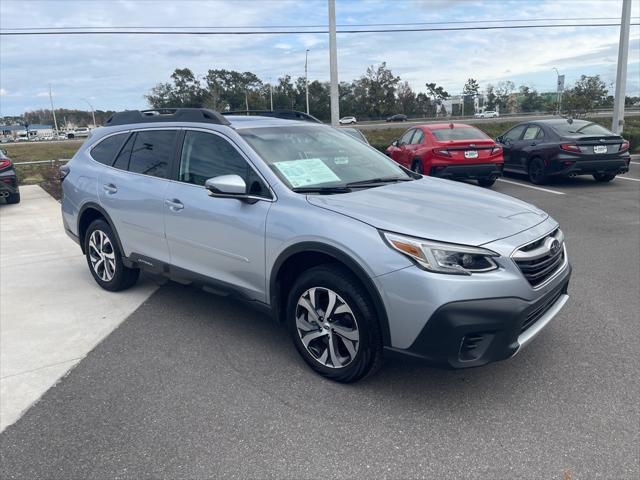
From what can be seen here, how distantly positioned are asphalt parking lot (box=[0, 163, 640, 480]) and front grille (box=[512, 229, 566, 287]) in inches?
28.4

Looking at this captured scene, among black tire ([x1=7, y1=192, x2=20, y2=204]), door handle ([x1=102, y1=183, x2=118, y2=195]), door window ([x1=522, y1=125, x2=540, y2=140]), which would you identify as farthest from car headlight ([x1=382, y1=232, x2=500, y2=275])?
black tire ([x1=7, y1=192, x2=20, y2=204])

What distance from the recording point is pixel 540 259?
10.4ft

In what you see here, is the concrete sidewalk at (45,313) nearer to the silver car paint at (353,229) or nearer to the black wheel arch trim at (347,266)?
the silver car paint at (353,229)

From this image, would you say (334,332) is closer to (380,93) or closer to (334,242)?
(334,242)

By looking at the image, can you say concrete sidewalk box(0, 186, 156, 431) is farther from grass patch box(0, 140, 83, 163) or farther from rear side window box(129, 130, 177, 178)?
grass patch box(0, 140, 83, 163)

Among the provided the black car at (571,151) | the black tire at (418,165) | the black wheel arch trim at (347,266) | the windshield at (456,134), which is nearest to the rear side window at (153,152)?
the black wheel arch trim at (347,266)

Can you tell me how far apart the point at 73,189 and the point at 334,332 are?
3625mm

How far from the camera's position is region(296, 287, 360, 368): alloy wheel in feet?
10.7

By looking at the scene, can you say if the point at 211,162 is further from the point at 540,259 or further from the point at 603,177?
the point at 603,177

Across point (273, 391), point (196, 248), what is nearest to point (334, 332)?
point (273, 391)

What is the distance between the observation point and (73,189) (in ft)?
18.1

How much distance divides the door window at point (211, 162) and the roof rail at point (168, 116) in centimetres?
14

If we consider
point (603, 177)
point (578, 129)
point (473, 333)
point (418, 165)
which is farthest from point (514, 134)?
point (473, 333)

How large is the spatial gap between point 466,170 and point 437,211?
307 inches
